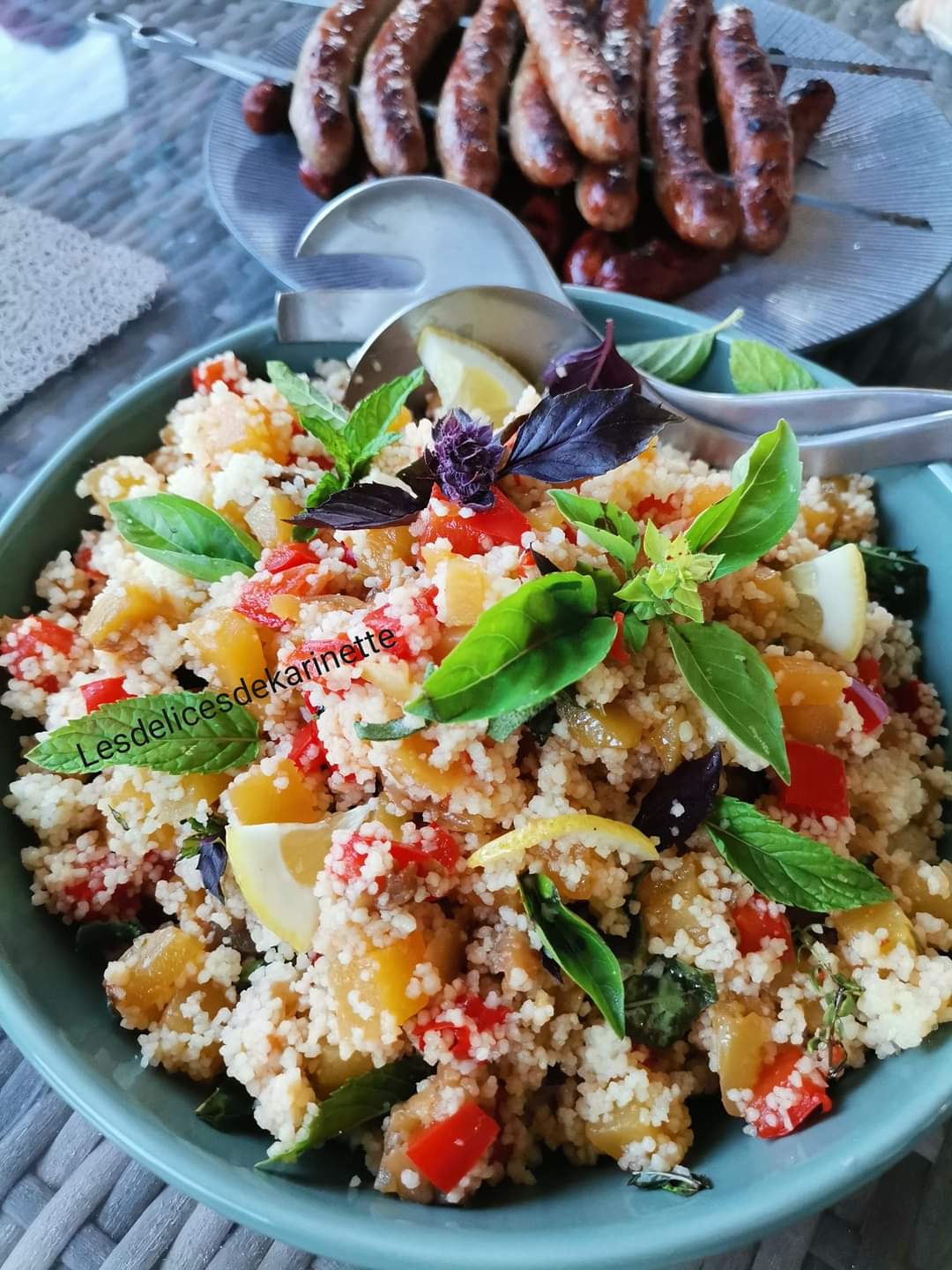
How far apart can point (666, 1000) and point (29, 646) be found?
1.02 m

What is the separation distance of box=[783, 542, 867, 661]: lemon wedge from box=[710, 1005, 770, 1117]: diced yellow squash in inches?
20.1

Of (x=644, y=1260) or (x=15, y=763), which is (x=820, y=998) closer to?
(x=644, y=1260)

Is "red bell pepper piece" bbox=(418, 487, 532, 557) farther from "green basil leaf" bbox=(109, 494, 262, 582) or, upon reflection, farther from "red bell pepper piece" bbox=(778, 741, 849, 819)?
"red bell pepper piece" bbox=(778, 741, 849, 819)

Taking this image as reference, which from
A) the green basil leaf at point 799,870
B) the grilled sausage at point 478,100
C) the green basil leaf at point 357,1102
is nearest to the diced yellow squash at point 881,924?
the green basil leaf at point 799,870

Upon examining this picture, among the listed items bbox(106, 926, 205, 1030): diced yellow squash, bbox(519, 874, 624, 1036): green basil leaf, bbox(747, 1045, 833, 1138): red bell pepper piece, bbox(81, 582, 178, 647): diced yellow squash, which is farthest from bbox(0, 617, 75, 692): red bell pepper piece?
bbox(747, 1045, 833, 1138): red bell pepper piece

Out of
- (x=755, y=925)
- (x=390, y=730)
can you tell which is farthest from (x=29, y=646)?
(x=755, y=925)

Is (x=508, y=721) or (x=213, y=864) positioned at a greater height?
(x=508, y=721)

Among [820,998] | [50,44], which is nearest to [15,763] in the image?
[820,998]

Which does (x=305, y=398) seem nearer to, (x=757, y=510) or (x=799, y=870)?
(x=757, y=510)

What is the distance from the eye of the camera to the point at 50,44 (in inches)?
121

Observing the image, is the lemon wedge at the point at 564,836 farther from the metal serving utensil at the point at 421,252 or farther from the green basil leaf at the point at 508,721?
the metal serving utensil at the point at 421,252

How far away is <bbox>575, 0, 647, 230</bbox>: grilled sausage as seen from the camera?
232 cm

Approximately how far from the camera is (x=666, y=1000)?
121 centimetres

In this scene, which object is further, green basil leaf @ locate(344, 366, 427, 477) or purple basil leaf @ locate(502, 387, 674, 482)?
green basil leaf @ locate(344, 366, 427, 477)
